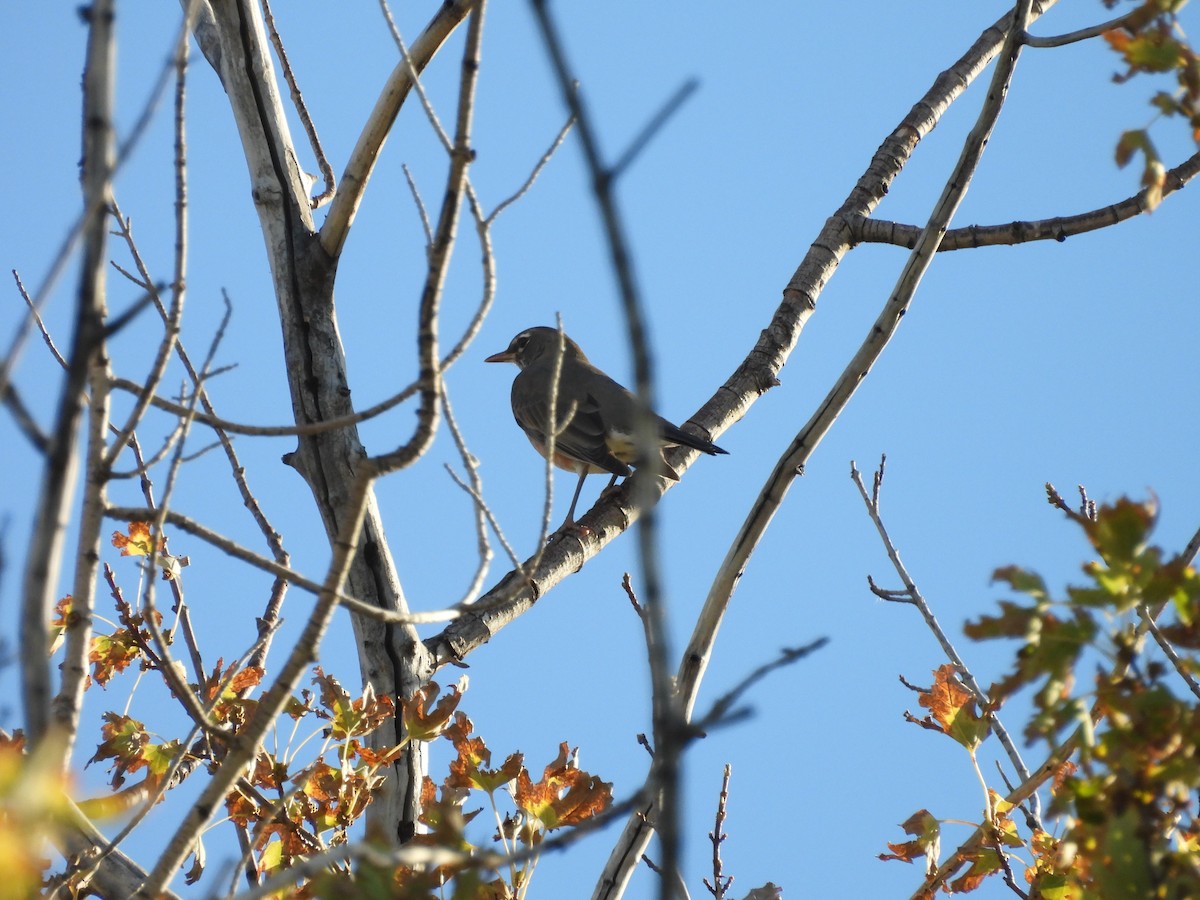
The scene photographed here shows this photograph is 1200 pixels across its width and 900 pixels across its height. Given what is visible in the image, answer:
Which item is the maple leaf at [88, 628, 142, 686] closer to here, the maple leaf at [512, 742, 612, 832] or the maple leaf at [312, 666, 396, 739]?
the maple leaf at [312, 666, 396, 739]

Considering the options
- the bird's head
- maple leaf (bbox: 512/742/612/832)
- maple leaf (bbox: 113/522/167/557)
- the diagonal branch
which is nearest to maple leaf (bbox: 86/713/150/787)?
maple leaf (bbox: 113/522/167/557)

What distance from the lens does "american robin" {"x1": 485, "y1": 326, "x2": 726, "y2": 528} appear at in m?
6.78

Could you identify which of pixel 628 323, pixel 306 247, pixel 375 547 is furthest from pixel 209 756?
pixel 628 323

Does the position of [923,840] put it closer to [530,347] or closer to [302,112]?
[302,112]

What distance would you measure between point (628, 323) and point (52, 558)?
0.91 meters

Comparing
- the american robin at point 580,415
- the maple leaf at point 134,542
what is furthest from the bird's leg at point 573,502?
the maple leaf at point 134,542

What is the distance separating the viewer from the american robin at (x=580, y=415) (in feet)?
22.2

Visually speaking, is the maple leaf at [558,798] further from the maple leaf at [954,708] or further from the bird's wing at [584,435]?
the bird's wing at [584,435]

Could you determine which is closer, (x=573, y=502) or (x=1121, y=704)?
(x=1121, y=704)

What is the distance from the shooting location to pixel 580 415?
7586 millimetres

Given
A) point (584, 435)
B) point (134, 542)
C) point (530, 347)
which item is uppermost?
point (530, 347)

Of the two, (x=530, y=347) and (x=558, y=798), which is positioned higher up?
(x=530, y=347)

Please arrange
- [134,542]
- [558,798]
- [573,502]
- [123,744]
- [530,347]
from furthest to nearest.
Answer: [530,347], [573,502], [134,542], [123,744], [558,798]

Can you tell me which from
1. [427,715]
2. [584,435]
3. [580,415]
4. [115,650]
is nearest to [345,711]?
[427,715]
